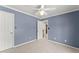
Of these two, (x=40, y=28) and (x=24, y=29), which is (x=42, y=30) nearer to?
(x=40, y=28)

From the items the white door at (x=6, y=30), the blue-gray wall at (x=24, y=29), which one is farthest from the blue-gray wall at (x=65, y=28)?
the white door at (x=6, y=30)

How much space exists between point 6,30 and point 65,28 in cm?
120

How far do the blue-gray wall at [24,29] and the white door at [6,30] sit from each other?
0.10 m

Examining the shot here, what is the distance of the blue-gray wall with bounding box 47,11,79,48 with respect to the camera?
185 centimetres

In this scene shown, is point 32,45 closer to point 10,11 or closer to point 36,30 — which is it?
point 36,30

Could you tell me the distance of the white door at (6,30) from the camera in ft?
5.00

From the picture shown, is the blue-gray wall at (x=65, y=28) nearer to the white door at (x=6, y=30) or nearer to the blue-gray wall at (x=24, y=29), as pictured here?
the blue-gray wall at (x=24, y=29)

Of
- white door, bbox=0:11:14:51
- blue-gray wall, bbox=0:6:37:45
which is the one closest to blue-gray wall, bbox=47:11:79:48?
blue-gray wall, bbox=0:6:37:45

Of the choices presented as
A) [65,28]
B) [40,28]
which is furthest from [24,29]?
[65,28]

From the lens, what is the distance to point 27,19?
1.73 meters

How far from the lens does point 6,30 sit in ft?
5.28

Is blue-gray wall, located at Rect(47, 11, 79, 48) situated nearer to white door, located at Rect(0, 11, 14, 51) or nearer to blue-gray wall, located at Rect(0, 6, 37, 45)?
blue-gray wall, located at Rect(0, 6, 37, 45)
